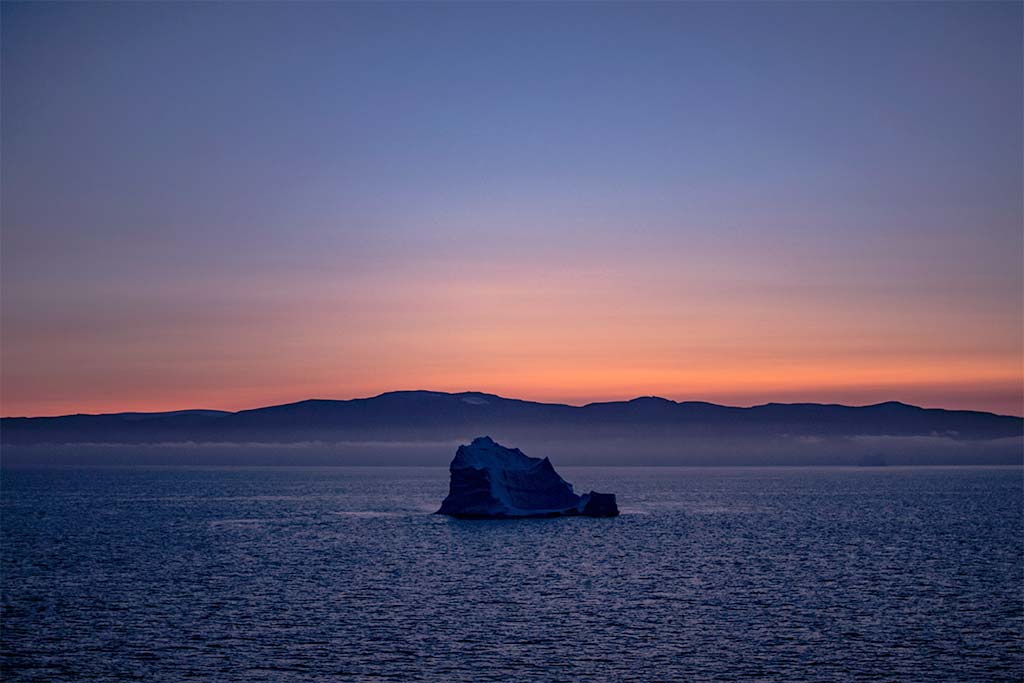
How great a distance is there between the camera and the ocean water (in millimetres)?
28812

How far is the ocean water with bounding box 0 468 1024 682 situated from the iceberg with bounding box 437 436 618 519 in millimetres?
4269

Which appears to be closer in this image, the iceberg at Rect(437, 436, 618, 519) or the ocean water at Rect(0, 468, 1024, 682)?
the ocean water at Rect(0, 468, 1024, 682)

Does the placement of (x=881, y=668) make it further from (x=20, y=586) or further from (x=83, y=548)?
(x=83, y=548)

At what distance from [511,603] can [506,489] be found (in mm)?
44394

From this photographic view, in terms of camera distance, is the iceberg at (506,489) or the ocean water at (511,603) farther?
the iceberg at (506,489)

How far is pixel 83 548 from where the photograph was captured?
6159 centimetres

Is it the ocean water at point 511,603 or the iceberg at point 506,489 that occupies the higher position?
the iceberg at point 506,489

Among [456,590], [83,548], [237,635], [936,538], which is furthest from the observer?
[936,538]

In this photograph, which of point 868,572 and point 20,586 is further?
point 868,572

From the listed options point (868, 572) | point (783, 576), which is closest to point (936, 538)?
point (868, 572)

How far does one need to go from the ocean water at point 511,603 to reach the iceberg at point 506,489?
4269 mm

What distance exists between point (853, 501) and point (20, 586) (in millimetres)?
110570

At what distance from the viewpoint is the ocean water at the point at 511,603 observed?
28.8 m

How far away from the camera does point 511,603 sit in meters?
40.0
